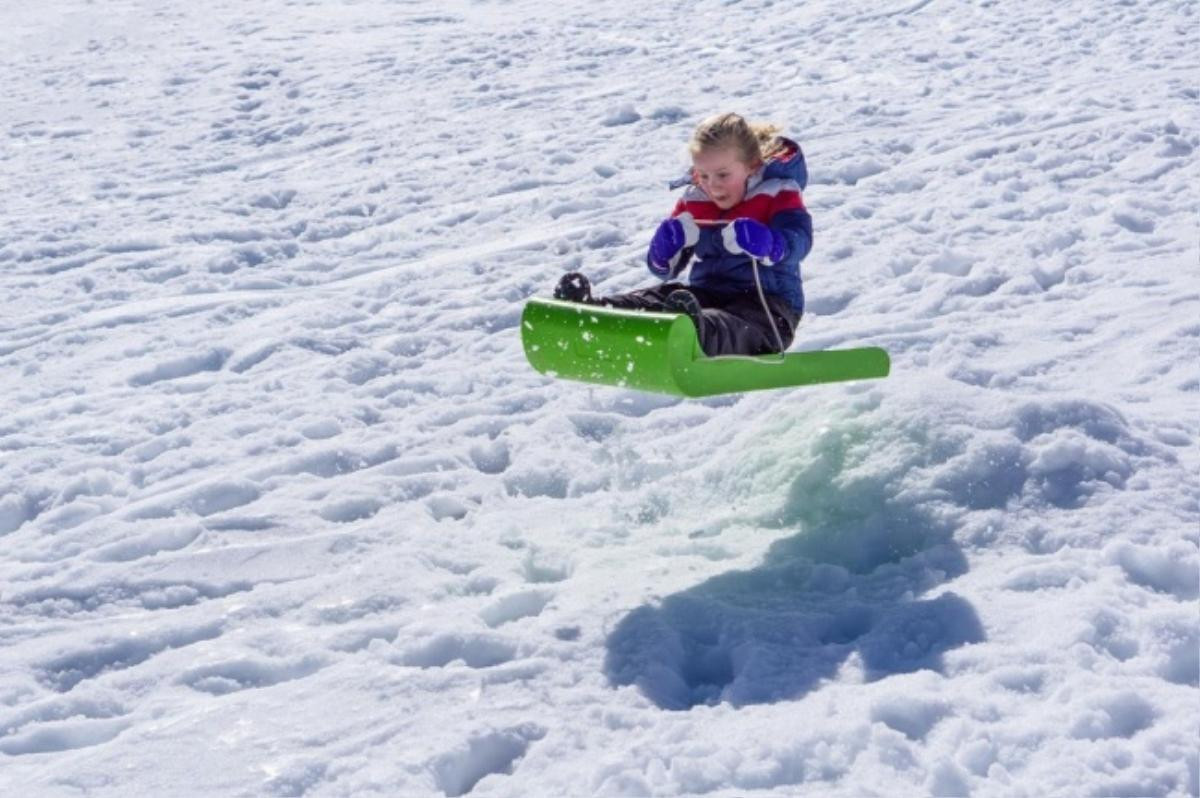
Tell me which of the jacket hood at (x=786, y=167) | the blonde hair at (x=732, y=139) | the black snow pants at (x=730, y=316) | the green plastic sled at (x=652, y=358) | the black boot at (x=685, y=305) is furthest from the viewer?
the jacket hood at (x=786, y=167)

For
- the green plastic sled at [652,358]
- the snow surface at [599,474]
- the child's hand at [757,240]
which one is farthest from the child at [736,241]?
the snow surface at [599,474]

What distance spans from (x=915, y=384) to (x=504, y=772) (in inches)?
78.9

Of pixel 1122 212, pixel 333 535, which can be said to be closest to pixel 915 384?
pixel 333 535

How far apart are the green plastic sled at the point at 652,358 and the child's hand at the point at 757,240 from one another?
34 centimetres

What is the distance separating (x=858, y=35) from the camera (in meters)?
12.9

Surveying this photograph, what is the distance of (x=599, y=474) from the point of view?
5152 mm

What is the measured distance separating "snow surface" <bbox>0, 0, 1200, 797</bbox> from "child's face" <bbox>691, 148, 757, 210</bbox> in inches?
28.8

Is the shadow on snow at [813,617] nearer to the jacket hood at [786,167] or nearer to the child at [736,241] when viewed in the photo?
the child at [736,241]

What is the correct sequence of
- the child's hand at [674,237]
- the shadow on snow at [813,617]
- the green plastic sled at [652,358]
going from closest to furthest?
the shadow on snow at [813,617], the green plastic sled at [652,358], the child's hand at [674,237]

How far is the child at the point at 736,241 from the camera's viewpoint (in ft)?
15.1

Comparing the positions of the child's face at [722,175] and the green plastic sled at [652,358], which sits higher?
the child's face at [722,175]

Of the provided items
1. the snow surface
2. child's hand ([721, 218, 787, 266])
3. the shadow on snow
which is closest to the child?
child's hand ([721, 218, 787, 266])

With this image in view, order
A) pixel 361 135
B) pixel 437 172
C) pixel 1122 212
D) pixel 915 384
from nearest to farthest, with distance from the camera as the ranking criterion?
pixel 915 384
pixel 1122 212
pixel 437 172
pixel 361 135

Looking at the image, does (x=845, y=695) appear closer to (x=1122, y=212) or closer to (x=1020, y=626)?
(x=1020, y=626)
